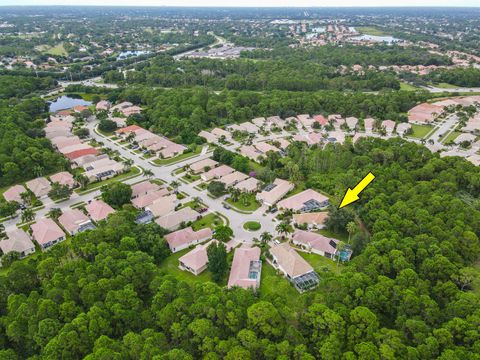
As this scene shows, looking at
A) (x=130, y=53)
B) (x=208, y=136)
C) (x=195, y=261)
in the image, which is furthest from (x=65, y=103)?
(x=195, y=261)

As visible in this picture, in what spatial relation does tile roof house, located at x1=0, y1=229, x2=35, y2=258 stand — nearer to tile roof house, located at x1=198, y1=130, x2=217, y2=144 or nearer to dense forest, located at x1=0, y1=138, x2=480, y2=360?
dense forest, located at x1=0, y1=138, x2=480, y2=360

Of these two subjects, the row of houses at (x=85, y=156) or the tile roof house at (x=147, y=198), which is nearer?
the tile roof house at (x=147, y=198)

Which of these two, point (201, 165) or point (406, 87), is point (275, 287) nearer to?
point (201, 165)

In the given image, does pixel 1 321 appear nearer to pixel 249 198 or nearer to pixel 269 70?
pixel 249 198

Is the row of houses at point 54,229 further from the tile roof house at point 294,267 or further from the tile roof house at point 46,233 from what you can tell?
the tile roof house at point 294,267

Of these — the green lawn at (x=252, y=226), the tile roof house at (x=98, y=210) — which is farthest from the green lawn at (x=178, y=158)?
the green lawn at (x=252, y=226)

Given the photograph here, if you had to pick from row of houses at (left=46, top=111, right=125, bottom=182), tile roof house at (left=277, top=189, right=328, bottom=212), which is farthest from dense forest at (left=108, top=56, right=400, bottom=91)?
tile roof house at (left=277, top=189, right=328, bottom=212)
